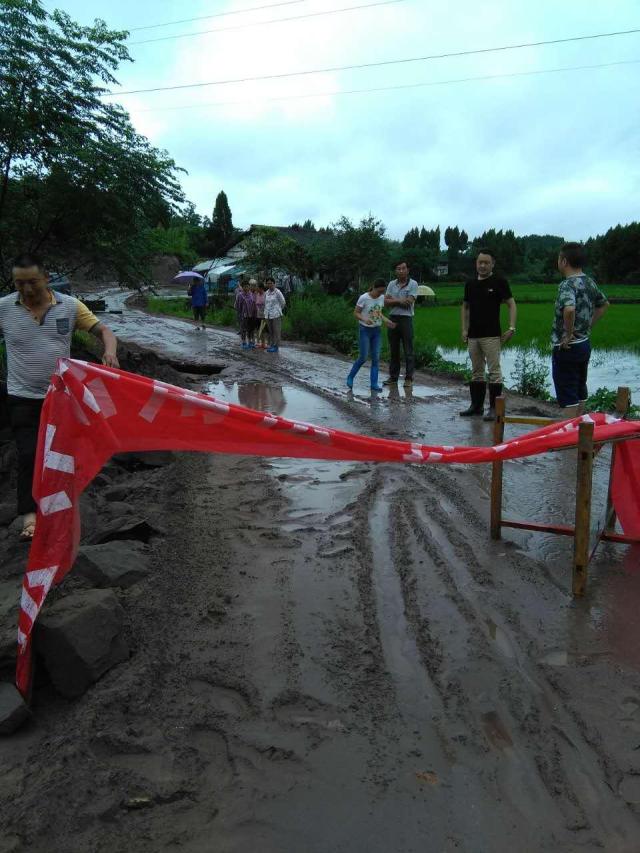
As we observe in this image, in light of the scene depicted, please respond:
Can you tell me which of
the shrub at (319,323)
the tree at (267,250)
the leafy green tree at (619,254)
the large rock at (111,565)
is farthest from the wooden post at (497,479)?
the leafy green tree at (619,254)

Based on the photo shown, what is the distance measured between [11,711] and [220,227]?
232 feet

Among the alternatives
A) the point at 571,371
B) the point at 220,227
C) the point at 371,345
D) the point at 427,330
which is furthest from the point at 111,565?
the point at 220,227

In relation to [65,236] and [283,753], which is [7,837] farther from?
[65,236]

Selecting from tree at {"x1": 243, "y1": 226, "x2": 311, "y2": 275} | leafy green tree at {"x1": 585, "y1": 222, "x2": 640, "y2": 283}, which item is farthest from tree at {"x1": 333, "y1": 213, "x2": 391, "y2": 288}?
leafy green tree at {"x1": 585, "y1": 222, "x2": 640, "y2": 283}

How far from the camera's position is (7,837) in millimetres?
2281

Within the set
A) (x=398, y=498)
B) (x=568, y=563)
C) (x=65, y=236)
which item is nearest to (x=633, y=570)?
(x=568, y=563)

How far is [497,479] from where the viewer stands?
14.8 ft

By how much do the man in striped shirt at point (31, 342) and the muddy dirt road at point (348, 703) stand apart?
3.22 feet

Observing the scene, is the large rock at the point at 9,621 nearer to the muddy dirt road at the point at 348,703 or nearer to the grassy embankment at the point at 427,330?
the muddy dirt road at the point at 348,703

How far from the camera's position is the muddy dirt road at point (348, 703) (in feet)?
7.57

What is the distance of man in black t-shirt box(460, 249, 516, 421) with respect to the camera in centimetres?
779

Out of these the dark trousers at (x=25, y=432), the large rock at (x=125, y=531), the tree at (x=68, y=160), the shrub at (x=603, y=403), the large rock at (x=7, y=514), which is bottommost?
the large rock at (x=7, y=514)

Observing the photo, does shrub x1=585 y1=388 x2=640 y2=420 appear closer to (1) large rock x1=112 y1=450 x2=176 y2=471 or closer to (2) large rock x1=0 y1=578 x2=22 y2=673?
(1) large rock x1=112 y1=450 x2=176 y2=471

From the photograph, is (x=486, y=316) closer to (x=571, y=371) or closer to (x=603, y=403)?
(x=571, y=371)
